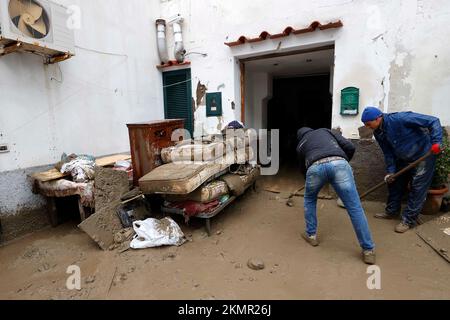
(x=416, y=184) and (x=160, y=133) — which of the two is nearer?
(x=416, y=184)

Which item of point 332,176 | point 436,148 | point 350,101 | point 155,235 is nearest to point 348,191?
point 332,176

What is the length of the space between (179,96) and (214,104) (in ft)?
3.49

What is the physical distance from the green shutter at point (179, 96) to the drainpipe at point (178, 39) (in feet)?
1.06

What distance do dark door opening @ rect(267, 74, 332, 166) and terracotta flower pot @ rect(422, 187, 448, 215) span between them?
207 inches

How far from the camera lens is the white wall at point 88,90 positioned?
362cm

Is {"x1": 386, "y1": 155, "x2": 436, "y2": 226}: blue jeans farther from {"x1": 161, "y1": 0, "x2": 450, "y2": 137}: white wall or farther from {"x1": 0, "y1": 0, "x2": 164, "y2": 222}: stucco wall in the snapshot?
{"x1": 0, "y1": 0, "x2": 164, "y2": 222}: stucco wall

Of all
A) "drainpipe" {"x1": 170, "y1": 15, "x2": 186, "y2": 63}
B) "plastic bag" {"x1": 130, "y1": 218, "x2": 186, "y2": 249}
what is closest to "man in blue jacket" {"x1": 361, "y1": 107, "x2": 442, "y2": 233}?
"plastic bag" {"x1": 130, "y1": 218, "x2": 186, "y2": 249}

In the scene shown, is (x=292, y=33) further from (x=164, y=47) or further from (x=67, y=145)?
(x=67, y=145)

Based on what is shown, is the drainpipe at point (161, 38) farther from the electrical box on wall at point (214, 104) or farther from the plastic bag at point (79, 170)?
the plastic bag at point (79, 170)

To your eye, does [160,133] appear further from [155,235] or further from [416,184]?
[416,184]

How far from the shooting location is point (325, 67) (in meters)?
6.71

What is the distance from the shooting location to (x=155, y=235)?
3207 mm
